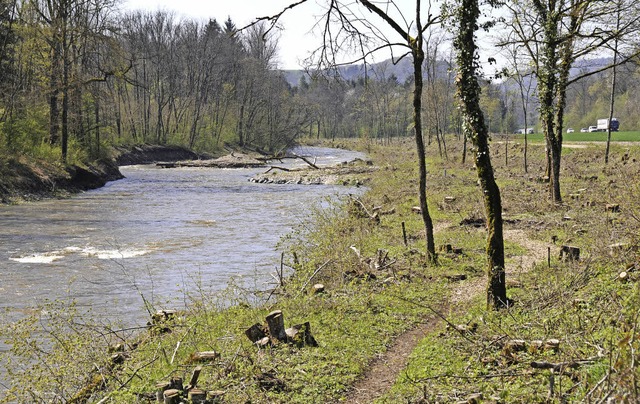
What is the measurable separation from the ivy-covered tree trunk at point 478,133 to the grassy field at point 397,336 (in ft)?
2.02

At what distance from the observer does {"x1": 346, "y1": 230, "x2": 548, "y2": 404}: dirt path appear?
22.9 ft

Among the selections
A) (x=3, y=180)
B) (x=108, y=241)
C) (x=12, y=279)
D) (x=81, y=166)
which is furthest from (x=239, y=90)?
(x=12, y=279)

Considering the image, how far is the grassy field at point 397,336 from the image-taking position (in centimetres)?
598

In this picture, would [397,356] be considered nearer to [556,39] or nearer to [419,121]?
[419,121]

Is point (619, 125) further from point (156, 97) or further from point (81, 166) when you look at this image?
point (81, 166)

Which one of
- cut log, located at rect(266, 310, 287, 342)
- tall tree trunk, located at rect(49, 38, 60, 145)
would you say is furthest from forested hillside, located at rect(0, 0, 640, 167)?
cut log, located at rect(266, 310, 287, 342)

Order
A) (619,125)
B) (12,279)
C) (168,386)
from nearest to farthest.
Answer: (168,386)
(12,279)
(619,125)

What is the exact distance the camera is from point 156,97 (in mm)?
74062

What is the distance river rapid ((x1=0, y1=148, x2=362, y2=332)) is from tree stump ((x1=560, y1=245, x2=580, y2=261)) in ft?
21.3

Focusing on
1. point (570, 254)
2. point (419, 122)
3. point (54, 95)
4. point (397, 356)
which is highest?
point (54, 95)

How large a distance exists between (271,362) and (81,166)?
1233 inches

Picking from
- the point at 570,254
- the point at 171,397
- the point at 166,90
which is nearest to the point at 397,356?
the point at 171,397

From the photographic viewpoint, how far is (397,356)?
813 centimetres

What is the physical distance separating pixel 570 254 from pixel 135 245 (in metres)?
12.5
